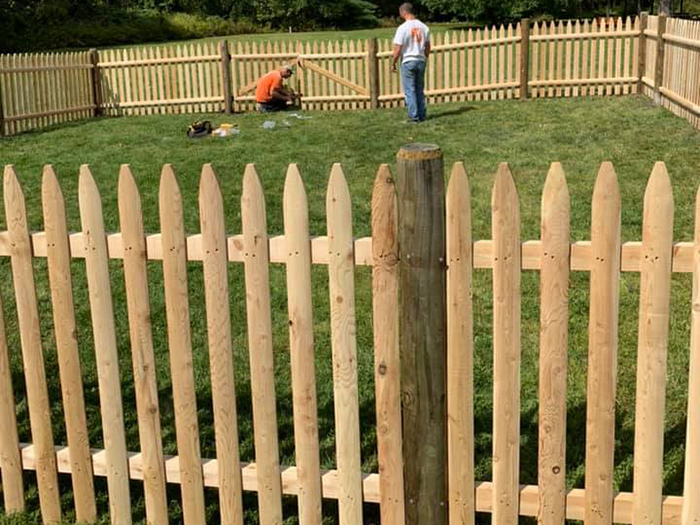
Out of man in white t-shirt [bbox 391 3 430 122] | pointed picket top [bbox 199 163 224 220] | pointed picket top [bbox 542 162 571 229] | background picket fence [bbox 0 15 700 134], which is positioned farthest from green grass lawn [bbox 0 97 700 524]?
pointed picket top [bbox 542 162 571 229]

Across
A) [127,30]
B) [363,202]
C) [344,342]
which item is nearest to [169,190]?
[344,342]

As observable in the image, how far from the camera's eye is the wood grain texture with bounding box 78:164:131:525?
3363 mm

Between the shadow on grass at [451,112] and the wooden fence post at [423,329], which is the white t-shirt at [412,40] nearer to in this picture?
the shadow on grass at [451,112]

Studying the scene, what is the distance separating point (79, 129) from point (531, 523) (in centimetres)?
1320

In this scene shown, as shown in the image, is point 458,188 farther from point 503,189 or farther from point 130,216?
point 130,216

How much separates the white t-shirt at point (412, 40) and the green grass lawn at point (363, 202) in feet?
3.55

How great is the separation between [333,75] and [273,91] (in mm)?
1358

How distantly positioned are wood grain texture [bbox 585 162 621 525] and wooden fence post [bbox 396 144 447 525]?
0.50 meters

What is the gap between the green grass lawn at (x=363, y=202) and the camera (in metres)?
4.46

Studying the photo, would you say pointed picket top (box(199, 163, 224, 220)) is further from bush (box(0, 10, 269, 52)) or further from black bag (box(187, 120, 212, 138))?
bush (box(0, 10, 269, 52))

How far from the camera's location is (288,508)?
3879 mm

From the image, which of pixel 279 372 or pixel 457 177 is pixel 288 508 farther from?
pixel 457 177

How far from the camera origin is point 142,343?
11.3 ft

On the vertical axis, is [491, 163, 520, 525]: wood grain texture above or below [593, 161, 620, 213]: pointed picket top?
below
